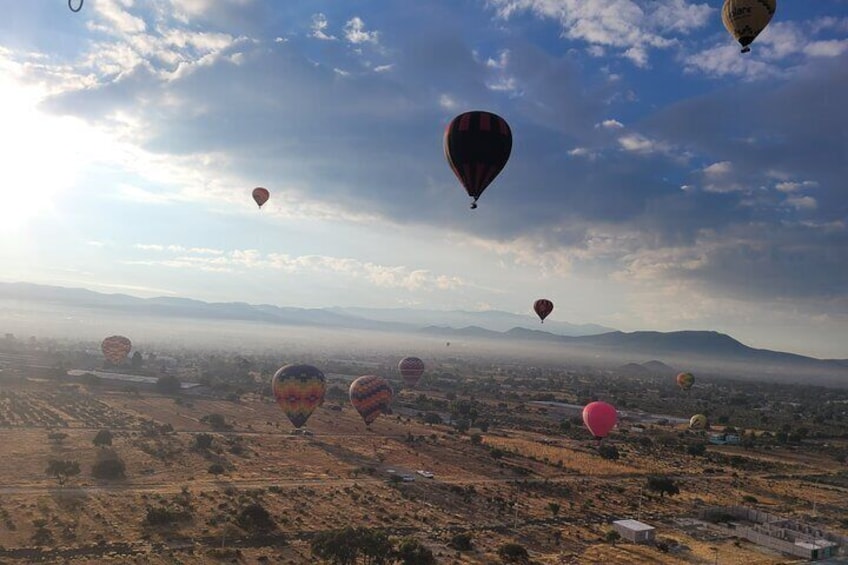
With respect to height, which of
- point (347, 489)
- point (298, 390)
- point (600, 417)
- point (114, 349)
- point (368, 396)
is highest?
point (600, 417)

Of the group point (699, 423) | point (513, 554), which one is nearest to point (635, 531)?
point (513, 554)

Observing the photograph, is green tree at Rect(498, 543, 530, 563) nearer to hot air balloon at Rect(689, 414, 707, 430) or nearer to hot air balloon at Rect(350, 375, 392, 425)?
hot air balloon at Rect(350, 375, 392, 425)

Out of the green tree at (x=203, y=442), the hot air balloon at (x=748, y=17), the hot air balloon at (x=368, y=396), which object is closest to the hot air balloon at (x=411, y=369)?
the hot air balloon at (x=368, y=396)

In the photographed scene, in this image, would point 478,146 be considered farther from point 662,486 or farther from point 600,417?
point 662,486

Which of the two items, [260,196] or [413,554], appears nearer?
[413,554]

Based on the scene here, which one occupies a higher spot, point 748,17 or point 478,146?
point 748,17

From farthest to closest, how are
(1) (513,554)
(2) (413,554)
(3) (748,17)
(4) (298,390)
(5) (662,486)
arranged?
(4) (298,390) → (5) (662,486) → (3) (748,17) → (1) (513,554) → (2) (413,554)
